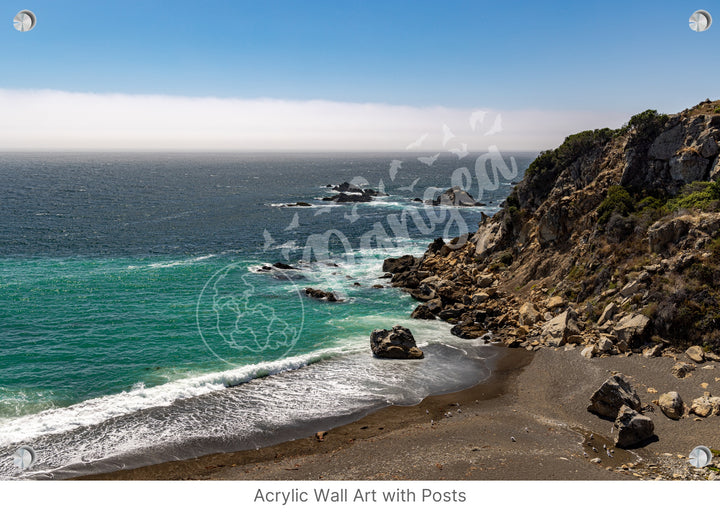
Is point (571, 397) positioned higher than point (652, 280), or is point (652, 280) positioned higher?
point (652, 280)

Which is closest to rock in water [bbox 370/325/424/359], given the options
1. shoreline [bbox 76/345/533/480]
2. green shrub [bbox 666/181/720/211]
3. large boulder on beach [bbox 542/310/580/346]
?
shoreline [bbox 76/345/533/480]

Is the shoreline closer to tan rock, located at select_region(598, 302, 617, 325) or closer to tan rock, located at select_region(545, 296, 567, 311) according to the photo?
tan rock, located at select_region(598, 302, 617, 325)

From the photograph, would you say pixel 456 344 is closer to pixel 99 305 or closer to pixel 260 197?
pixel 99 305

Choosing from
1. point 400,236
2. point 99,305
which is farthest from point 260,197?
point 99,305

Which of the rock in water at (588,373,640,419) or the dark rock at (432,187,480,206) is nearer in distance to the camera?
the rock in water at (588,373,640,419)

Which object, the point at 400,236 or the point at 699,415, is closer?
the point at 699,415

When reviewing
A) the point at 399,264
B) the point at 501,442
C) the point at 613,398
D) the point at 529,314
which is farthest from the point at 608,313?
the point at 399,264

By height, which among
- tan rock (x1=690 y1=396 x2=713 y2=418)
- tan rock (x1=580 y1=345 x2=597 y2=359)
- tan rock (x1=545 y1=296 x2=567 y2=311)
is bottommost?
tan rock (x1=580 y1=345 x2=597 y2=359)

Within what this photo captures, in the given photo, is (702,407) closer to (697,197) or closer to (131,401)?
(697,197)
